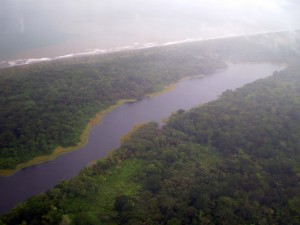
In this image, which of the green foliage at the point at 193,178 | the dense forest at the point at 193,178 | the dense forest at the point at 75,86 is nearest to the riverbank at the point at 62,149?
the dense forest at the point at 75,86

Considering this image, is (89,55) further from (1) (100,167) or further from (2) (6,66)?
(1) (100,167)

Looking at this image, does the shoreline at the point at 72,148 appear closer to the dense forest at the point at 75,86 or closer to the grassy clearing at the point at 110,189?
the dense forest at the point at 75,86

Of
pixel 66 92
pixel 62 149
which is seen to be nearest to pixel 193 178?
pixel 62 149

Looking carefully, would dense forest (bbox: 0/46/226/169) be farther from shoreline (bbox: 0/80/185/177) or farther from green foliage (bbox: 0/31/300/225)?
green foliage (bbox: 0/31/300/225)

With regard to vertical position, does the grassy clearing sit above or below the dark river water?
below

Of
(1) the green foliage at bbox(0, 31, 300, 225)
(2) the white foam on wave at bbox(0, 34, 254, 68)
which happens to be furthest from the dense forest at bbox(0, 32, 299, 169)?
(1) the green foliage at bbox(0, 31, 300, 225)

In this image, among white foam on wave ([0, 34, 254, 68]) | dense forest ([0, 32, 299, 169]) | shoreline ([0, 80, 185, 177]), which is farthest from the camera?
white foam on wave ([0, 34, 254, 68])

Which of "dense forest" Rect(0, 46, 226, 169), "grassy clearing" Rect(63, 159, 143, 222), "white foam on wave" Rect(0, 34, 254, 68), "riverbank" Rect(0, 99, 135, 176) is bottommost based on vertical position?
"grassy clearing" Rect(63, 159, 143, 222)

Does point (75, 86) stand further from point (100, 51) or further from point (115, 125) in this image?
point (100, 51)
